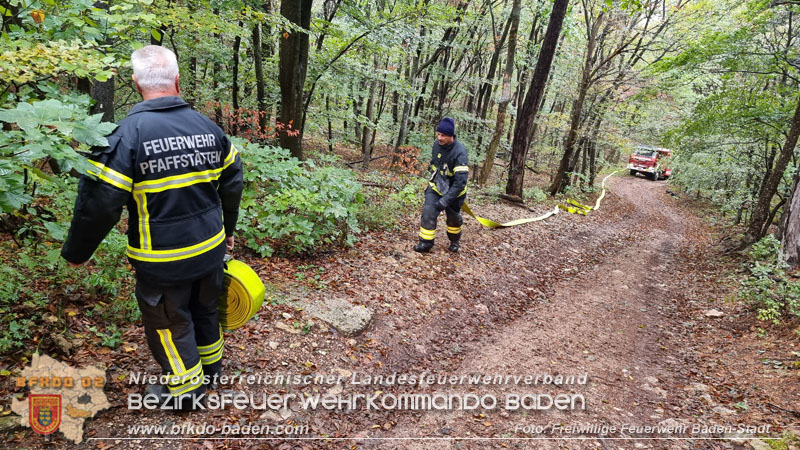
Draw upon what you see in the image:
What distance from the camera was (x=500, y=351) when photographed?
4461 mm

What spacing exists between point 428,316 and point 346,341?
1.33 m

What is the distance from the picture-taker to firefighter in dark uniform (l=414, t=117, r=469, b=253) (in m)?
6.12

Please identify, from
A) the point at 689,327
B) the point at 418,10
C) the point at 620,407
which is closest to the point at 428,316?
the point at 620,407

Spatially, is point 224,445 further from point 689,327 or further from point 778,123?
point 778,123

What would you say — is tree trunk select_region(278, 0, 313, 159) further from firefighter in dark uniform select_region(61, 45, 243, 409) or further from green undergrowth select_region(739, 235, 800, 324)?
green undergrowth select_region(739, 235, 800, 324)

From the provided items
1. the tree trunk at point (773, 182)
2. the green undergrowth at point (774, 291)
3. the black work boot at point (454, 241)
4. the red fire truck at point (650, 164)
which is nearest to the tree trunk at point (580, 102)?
the tree trunk at point (773, 182)

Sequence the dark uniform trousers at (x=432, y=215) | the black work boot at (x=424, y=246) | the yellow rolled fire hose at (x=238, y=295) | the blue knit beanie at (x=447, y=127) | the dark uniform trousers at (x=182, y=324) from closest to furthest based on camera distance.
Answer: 1. the dark uniform trousers at (x=182, y=324)
2. the yellow rolled fire hose at (x=238, y=295)
3. the blue knit beanie at (x=447, y=127)
4. the dark uniform trousers at (x=432, y=215)
5. the black work boot at (x=424, y=246)

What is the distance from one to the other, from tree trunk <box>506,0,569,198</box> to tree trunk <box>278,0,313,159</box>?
6.26 meters

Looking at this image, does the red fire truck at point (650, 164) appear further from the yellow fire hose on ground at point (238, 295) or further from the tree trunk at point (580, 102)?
the yellow fire hose on ground at point (238, 295)

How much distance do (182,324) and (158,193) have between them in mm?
916

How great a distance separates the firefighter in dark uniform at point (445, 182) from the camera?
612cm

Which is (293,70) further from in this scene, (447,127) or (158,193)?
(158,193)

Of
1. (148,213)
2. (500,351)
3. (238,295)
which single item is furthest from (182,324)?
(500,351)

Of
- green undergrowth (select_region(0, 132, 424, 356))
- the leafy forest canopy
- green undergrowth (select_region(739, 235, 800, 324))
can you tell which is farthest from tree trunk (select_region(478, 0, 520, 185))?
green undergrowth (select_region(0, 132, 424, 356))
